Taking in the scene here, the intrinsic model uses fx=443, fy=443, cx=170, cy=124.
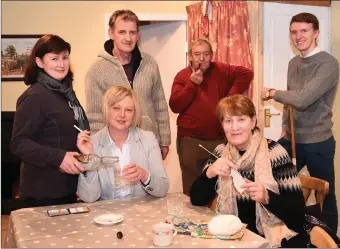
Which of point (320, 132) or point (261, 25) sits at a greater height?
point (261, 25)

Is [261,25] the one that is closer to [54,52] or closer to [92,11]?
[92,11]

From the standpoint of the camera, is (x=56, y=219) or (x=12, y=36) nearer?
(x=56, y=219)

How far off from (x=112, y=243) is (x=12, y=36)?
11.5ft

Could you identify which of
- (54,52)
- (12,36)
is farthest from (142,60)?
(12,36)

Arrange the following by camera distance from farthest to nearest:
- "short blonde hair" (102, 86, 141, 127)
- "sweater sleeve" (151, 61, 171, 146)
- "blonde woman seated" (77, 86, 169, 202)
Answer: "sweater sleeve" (151, 61, 171, 146) < "short blonde hair" (102, 86, 141, 127) < "blonde woman seated" (77, 86, 169, 202)

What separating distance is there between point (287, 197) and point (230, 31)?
236 cm

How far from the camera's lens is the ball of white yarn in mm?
1594

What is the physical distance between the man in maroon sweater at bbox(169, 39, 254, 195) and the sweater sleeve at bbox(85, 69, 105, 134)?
2.22ft

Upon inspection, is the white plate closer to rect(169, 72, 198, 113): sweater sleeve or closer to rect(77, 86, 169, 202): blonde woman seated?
rect(77, 86, 169, 202): blonde woman seated

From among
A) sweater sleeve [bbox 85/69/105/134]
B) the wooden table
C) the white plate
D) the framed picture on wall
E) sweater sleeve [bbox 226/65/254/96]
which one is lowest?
the wooden table

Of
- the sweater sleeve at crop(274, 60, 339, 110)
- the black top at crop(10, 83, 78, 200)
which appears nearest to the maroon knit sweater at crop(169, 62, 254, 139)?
the sweater sleeve at crop(274, 60, 339, 110)

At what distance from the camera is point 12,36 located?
4.49 meters

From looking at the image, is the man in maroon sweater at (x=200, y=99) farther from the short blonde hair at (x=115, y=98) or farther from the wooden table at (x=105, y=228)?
the wooden table at (x=105, y=228)

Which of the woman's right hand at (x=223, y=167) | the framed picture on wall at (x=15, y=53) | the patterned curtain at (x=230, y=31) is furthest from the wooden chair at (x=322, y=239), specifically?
the framed picture on wall at (x=15, y=53)
